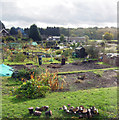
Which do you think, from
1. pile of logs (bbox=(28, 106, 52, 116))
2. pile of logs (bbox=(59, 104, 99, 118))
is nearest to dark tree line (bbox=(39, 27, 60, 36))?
pile of logs (bbox=(28, 106, 52, 116))

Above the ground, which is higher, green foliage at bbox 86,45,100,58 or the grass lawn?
green foliage at bbox 86,45,100,58

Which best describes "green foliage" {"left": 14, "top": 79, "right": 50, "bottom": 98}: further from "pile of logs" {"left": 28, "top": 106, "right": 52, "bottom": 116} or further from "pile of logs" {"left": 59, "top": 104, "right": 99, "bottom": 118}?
"pile of logs" {"left": 59, "top": 104, "right": 99, "bottom": 118}

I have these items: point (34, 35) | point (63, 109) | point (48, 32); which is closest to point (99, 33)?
point (48, 32)

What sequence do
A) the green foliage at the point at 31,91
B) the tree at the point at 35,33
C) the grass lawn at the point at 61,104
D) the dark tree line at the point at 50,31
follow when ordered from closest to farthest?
the grass lawn at the point at 61,104, the green foliage at the point at 31,91, the tree at the point at 35,33, the dark tree line at the point at 50,31

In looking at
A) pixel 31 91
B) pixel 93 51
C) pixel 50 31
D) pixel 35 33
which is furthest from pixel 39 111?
pixel 50 31

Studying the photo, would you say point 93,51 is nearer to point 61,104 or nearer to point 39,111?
point 61,104

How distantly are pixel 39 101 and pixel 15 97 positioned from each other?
1.16m

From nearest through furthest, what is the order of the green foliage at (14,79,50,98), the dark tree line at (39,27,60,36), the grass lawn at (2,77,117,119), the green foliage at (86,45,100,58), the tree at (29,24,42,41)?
the grass lawn at (2,77,117,119) < the green foliage at (14,79,50,98) < the green foliage at (86,45,100,58) < the tree at (29,24,42,41) < the dark tree line at (39,27,60,36)

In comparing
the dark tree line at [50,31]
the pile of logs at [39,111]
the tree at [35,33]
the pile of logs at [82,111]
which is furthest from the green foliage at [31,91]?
the dark tree line at [50,31]

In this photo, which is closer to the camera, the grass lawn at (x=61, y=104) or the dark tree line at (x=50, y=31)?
the grass lawn at (x=61, y=104)

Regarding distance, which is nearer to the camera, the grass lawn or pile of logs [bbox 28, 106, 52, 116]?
pile of logs [bbox 28, 106, 52, 116]

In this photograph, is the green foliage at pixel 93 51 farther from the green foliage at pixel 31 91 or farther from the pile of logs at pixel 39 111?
the pile of logs at pixel 39 111

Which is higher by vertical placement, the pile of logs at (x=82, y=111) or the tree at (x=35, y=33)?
the tree at (x=35, y=33)

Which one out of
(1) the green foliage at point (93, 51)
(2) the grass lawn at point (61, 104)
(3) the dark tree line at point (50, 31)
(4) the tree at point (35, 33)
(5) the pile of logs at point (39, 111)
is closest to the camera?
(5) the pile of logs at point (39, 111)
